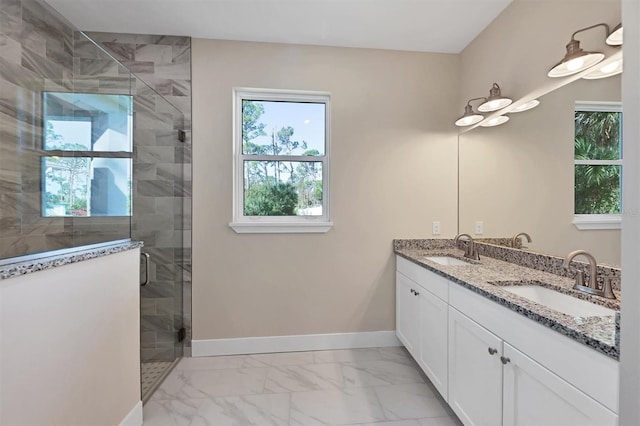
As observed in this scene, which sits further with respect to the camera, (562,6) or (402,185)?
(402,185)

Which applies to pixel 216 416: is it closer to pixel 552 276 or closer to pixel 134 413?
pixel 134 413

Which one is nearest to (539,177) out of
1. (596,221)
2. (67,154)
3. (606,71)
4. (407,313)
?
(596,221)

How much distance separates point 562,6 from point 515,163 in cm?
89

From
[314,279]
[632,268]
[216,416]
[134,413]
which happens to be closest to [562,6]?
[632,268]

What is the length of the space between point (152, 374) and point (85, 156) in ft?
5.09

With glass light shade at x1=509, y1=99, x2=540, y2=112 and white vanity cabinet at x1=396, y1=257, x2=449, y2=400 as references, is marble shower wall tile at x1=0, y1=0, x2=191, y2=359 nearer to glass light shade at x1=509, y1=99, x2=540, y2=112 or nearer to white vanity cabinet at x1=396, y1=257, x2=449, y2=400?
white vanity cabinet at x1=396, y1=257, x2=449, y2=400

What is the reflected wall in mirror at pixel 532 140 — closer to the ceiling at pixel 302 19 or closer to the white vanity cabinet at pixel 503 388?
the ceiling at pixel 302 19

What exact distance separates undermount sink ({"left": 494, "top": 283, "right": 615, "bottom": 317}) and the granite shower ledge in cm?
194

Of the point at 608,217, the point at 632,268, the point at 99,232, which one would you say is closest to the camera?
the point at 632,268

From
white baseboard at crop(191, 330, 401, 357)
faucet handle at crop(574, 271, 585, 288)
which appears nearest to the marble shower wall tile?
white baseboard at crop(191, 330, 401, 357)

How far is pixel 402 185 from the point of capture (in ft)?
7.82

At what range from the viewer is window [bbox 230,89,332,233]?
7.61 ft

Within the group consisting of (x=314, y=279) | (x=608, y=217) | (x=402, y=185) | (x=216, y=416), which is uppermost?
(x=402, y=185)

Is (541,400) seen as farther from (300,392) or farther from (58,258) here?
(58,258)
